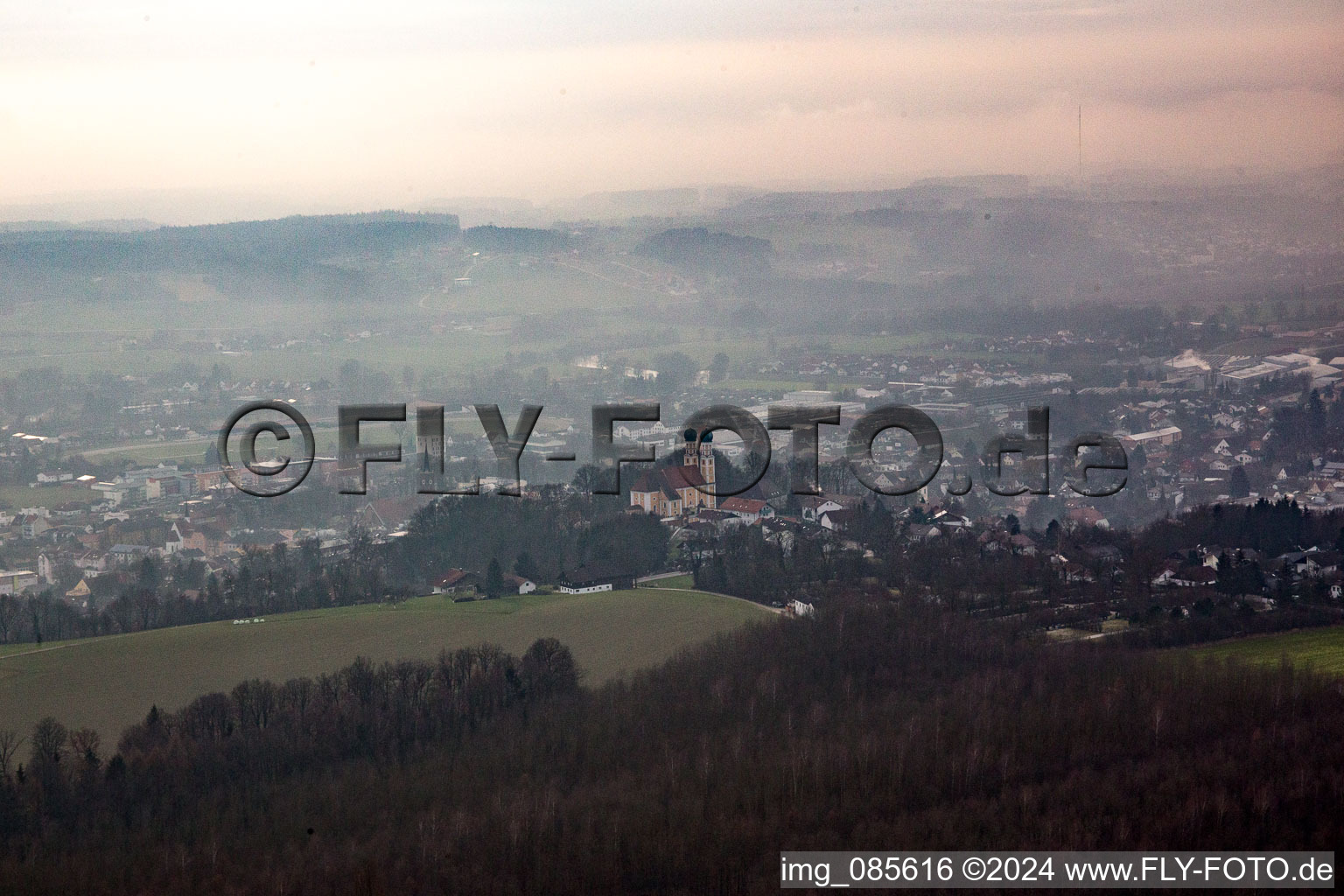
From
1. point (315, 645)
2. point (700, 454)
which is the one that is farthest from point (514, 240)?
point (315, 645)

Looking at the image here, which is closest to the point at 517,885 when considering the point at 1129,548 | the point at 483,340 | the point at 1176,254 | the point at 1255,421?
the point at 1129,548

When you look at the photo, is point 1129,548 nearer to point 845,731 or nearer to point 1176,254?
point 845,731

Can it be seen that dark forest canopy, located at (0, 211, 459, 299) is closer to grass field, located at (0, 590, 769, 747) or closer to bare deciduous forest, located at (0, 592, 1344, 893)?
grass field, located at (0, 590, 769, 747)

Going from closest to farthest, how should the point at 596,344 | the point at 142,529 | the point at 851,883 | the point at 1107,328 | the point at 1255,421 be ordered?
the point at 851,883 → the point at 142,529 → the point at 1255,421 → the point at 1107,328 → the point at 596,344

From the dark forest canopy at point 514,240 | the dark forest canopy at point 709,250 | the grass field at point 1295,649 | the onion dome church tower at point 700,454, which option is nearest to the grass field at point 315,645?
the grass field at point 1295,649

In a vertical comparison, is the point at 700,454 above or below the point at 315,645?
above

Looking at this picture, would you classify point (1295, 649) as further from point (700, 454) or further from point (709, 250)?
point (709, 250)

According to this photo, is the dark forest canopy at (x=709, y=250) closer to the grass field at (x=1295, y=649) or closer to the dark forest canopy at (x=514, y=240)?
the dark forest canopy at (x=514, y=240)
